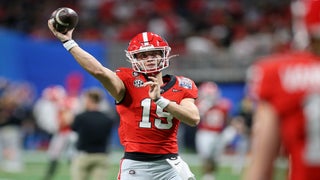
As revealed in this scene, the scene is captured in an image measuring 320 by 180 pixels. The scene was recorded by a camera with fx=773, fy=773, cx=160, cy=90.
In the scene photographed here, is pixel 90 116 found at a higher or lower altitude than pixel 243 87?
lower

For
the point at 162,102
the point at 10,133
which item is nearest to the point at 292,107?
the point at 162,102

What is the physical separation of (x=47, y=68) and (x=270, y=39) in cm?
587

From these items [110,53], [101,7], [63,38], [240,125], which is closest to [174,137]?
[63,38]

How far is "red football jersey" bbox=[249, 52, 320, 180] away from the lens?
270 cm

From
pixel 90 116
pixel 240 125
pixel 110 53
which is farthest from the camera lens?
pixel 110 53

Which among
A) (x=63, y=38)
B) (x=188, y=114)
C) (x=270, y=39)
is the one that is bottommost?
(x=188, y=114)

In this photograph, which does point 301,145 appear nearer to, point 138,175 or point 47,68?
point 138,175

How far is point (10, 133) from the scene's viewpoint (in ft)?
51.5

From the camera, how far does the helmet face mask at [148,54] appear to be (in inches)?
214

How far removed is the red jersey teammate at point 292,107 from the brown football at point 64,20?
8.80ft

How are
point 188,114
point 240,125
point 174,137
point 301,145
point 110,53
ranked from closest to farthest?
1. point 301,145
2. point 188,114
3. point 174,137
4. point 240,125
5. point 110,53

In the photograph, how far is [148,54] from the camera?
18.0 ft

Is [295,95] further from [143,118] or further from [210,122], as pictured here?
[210,122]

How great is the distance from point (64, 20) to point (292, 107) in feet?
9.17
